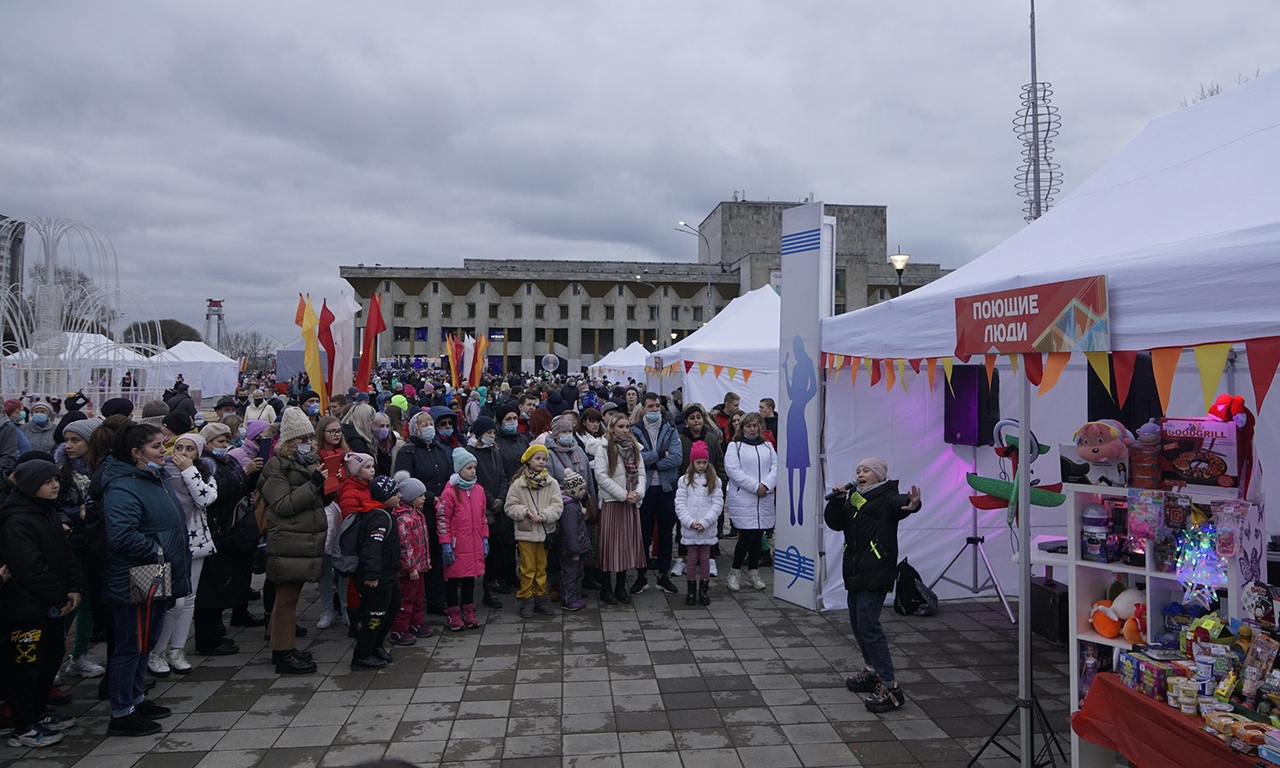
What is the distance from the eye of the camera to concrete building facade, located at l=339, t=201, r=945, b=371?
6844 cm

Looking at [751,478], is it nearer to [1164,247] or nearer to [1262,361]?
[1164,247]

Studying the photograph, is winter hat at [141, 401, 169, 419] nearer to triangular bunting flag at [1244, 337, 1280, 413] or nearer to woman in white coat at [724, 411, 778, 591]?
woman in white coat at [724, 411, 778, 591]

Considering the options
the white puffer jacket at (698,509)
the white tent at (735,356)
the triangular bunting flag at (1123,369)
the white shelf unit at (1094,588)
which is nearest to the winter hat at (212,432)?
the white puffer jacket at (698,509)

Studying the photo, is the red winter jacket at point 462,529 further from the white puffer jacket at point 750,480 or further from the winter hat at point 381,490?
the white puffer jacket at point 750,480

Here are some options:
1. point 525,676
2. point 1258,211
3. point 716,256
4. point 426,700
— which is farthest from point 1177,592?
point 716,256

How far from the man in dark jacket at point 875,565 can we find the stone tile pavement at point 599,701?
21cm

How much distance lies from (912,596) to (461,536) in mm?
4220

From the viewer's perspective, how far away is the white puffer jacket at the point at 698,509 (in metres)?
7.54

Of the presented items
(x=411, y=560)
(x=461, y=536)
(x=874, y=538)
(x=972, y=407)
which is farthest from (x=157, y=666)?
(x=972, y=407)

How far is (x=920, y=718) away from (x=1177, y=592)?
172 centimetres

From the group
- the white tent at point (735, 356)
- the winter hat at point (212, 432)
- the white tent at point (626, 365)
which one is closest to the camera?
the winter hat at point (212, 432)

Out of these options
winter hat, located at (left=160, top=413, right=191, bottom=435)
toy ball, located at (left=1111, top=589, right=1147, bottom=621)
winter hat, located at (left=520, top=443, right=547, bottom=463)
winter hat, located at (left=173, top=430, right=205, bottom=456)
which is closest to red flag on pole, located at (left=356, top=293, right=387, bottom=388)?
winter hat, located at (left=160, top=413, right=191, bottom=435)

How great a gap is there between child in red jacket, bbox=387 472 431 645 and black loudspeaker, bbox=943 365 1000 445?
4985 millimetres

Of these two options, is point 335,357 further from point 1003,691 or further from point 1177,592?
point 1177,592
